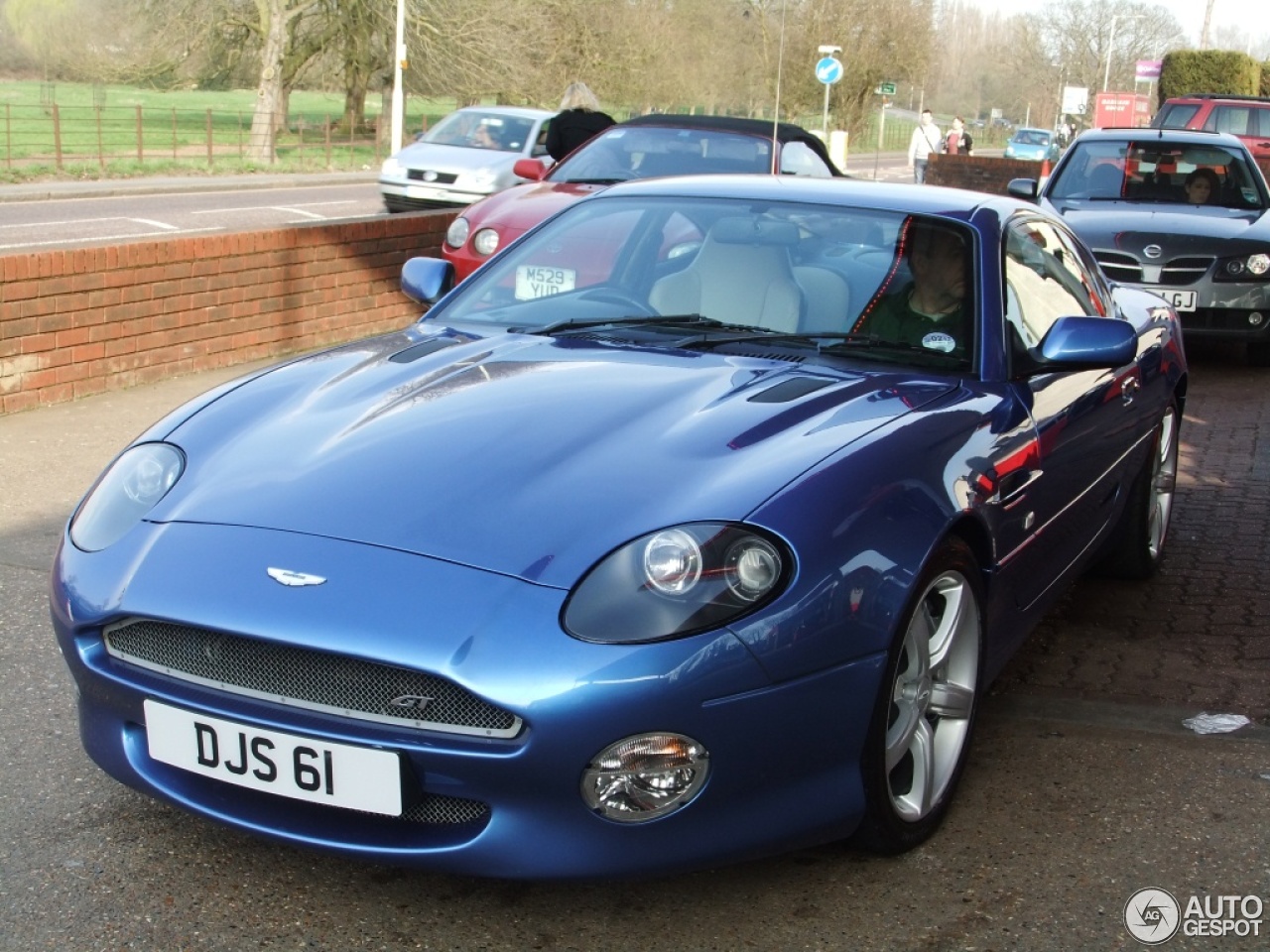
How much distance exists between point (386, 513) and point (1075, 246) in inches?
120

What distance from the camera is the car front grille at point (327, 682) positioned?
2.57 m

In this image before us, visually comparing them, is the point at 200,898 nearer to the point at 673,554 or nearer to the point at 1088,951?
the point at 673,554

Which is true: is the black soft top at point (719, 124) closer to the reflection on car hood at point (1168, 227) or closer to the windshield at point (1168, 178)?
the reflection on car hood at point (1168, 227)

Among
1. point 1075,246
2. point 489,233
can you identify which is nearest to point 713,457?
point 1075,246

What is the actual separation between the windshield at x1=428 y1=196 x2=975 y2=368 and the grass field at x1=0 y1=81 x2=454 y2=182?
24844mm

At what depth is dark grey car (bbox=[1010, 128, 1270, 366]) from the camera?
33.1ft

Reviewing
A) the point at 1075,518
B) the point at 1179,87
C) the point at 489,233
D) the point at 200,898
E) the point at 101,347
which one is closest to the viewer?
the point at 200,898

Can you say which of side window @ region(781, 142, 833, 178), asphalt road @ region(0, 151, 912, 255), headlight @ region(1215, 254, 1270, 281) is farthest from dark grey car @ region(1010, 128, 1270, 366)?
asphalt road @ region(0, 151, 912, 255)

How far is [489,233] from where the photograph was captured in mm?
9367

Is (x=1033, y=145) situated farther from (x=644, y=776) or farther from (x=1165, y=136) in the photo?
(x=644, y=776)

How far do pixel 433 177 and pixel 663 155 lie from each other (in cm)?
1029

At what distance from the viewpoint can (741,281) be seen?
13.4ft

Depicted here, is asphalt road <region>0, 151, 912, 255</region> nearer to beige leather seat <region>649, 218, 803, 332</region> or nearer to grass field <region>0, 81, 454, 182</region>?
grass field <region>0, 81, 454, 182</region>

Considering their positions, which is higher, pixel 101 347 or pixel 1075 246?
pixel 1075 246
